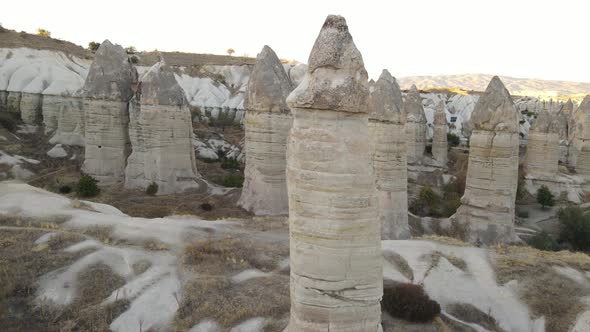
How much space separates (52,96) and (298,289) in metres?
23.6

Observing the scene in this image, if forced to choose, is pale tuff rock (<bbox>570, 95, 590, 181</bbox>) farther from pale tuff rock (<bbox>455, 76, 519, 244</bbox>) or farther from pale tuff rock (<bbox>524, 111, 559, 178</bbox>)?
pale tuff rock (<bbox>455, 76, 519, 244</bbox>)

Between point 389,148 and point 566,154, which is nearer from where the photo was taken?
point 389,148

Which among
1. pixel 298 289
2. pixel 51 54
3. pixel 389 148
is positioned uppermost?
pixel 51 54

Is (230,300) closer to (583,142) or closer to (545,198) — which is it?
(545,198)

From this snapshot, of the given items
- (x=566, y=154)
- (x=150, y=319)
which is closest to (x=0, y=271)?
(x=150, y=319)

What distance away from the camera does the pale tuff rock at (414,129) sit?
24.7 meters

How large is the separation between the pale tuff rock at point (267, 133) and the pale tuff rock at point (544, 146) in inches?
560

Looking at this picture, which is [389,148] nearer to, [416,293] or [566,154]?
[416,293]

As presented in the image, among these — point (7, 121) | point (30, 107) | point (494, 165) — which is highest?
point (30, 107)

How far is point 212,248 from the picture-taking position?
348 inches

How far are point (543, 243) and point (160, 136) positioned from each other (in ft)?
42.6

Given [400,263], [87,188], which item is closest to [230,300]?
[400,263]

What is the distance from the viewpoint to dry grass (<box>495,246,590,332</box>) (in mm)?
7582

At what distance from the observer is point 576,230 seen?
1584cm
